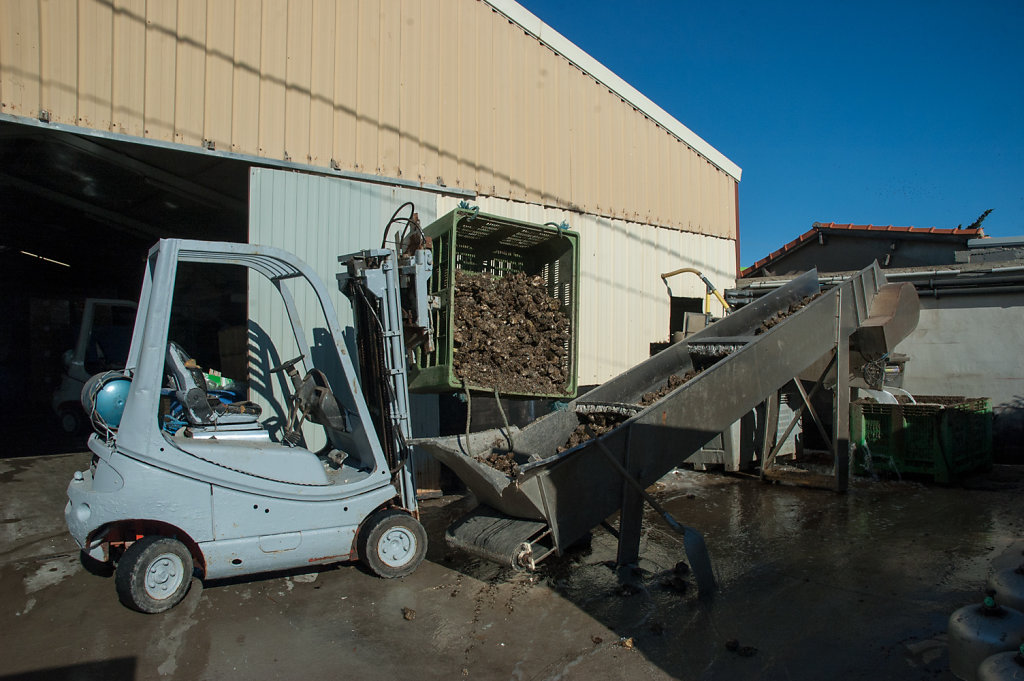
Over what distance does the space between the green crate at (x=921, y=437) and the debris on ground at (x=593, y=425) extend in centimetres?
504

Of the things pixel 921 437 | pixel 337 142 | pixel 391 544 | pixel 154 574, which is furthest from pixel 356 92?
pixel 921 437

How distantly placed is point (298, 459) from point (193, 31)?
431cm

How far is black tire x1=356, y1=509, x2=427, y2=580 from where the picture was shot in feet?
16.1

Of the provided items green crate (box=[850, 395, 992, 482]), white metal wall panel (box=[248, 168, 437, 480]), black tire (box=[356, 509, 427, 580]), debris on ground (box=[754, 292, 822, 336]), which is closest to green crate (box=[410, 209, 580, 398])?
black tire (box=[356, 509, 427, 580])

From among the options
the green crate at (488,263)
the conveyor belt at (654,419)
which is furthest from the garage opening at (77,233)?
the conveyor belt at (654,419)

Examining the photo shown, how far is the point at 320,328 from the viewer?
6.90 metres

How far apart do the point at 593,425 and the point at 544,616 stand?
64.7 inches

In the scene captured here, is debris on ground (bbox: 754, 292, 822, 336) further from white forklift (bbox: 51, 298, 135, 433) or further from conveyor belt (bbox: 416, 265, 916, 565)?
white forklift (bbox: 51, 298, 135, 433)

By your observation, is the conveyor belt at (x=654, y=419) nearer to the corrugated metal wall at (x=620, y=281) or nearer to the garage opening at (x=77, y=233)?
the corrugated metal wall at (x=620, y=281)

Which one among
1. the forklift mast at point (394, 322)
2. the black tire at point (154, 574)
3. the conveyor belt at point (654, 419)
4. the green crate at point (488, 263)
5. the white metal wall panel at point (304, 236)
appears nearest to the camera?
the black tire at point (154, 574)

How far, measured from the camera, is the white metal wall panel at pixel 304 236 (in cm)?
653

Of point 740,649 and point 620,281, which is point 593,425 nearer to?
point 740,649

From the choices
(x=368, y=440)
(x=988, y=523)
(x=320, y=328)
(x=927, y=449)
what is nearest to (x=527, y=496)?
(x=368, y=440)

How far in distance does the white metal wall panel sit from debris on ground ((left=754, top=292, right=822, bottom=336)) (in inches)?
152
